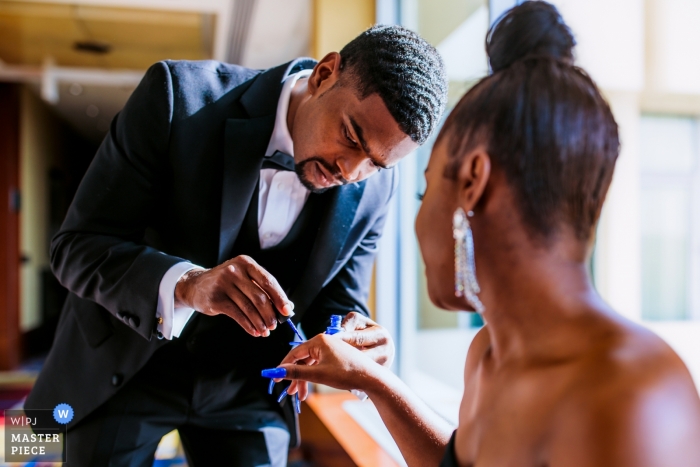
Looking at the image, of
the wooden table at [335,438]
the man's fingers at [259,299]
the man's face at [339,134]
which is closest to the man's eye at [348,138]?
the man's face at [339,134]

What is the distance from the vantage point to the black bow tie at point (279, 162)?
1.43 metres

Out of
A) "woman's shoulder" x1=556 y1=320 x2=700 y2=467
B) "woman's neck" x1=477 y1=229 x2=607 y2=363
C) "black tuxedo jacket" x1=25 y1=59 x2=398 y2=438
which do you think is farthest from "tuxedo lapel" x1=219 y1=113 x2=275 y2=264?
"woman's shoulder" x1=556 y1=320 x2=700 y2=467

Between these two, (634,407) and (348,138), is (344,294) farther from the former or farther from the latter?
(634,407)

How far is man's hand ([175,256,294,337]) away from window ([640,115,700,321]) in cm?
229

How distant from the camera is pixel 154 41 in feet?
21.1

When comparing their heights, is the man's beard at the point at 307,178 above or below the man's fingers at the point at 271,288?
above

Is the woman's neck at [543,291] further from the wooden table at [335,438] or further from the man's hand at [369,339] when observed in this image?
the wooden table at [335,438]

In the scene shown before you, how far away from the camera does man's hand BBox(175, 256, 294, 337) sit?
106cm

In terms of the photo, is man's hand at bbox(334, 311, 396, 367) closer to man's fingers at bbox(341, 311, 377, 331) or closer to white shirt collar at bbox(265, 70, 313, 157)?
man's fingers at bbox(341, 311, 377, 331)

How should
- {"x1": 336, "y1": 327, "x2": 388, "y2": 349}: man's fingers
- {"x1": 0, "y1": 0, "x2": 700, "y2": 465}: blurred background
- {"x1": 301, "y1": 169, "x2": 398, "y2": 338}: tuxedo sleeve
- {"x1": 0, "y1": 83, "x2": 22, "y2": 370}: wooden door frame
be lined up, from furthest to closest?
{"x1": 0, "y1": 83, "x2": 22, "y2": 370}: wooden door frame
{"x1": 0, "y1": 0, "x2": 700, "y2": 465}: blurred background
{"x1": 301, "y1": 169, "x2": 398, "y2": 338}: tuxedo sleeve
{"x1": 336, "y1": 327, "x2": 388, "y2": 349}: man's fingers

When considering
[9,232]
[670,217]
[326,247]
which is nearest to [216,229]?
[326,247]

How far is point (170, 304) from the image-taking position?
1.21 m

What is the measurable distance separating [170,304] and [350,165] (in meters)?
0.48

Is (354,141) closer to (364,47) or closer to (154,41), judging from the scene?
(364,47)
